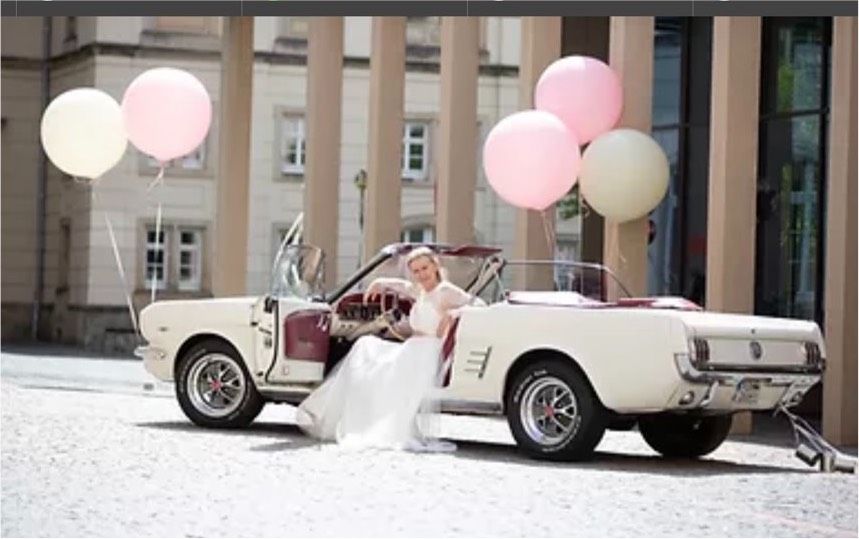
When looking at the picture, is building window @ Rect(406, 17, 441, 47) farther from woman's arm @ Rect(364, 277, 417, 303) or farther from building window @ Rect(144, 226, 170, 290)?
woman's arm @ Rect(364, 277, 417, 303)

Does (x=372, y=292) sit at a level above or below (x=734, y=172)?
below

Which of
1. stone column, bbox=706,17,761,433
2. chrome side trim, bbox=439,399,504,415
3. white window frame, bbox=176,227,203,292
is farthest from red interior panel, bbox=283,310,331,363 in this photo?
white window frame, bbox=176,227,203,292

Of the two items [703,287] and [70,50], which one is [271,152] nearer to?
[70,50]

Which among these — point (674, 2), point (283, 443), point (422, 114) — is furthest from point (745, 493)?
point (422, 114)

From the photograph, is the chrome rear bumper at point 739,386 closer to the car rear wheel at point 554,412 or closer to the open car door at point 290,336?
the car rear wheel at point 554,412

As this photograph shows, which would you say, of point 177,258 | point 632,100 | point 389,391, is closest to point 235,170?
point 632,100

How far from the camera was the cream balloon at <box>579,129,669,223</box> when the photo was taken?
657 inches

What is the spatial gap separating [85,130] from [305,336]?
15.1 feet

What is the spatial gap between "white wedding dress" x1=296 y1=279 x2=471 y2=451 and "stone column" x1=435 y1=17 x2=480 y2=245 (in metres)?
6.16

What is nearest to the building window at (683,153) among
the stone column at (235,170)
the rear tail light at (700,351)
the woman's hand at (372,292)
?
the stone column at (235,170)

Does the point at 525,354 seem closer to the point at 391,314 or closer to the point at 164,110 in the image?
the point at 391,314

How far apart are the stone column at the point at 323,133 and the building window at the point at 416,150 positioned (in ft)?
64.4

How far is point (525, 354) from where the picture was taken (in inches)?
504

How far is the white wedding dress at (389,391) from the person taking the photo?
1339cm
